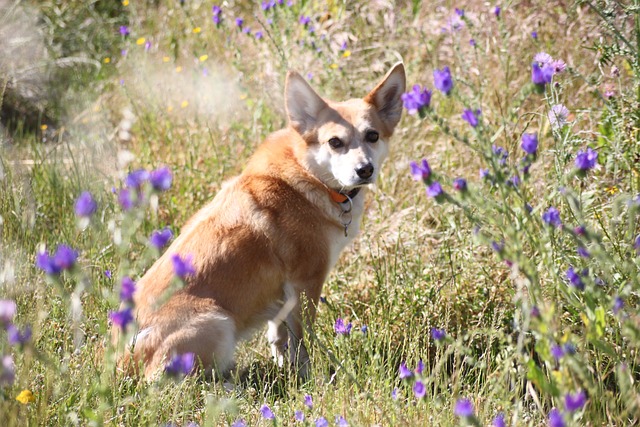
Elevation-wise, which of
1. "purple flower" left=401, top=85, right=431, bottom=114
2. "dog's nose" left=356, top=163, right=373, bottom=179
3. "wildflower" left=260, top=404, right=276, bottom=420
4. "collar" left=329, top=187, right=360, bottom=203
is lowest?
"wildflower" left=260, top=404, right=276, bottom=420

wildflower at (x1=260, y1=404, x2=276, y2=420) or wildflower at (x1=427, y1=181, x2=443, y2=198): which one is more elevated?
wildflower at (x1=427, y1=181, x2=443, y2=198)

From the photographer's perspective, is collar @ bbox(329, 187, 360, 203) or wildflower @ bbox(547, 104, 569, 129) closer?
wildflower @ bbox(547, 104, 569, 129)

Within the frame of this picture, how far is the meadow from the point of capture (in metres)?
1.96

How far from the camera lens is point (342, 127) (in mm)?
3629

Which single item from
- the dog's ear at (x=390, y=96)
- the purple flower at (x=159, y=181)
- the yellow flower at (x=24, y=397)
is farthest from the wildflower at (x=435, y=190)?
the dog's ear at (x=390, y=96)

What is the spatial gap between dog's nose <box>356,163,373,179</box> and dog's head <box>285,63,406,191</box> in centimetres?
1

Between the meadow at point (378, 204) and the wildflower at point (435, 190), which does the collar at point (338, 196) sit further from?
the wildflower at point (435, 190)

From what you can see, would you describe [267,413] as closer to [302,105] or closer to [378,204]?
[302,105]

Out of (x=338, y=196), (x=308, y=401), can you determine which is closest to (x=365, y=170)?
(x=338, y=196)

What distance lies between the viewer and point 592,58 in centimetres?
460

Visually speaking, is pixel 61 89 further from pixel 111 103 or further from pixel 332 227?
pixel 332 227

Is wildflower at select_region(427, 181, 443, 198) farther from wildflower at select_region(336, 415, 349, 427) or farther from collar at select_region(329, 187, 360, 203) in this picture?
collar at select_region(329, 187, 360, 203)

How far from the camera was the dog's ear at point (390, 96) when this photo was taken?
12.1ft

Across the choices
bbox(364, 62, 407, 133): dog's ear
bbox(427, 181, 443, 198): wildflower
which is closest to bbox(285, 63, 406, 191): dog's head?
bbox(364, 62, 407, 133): dog's ear
